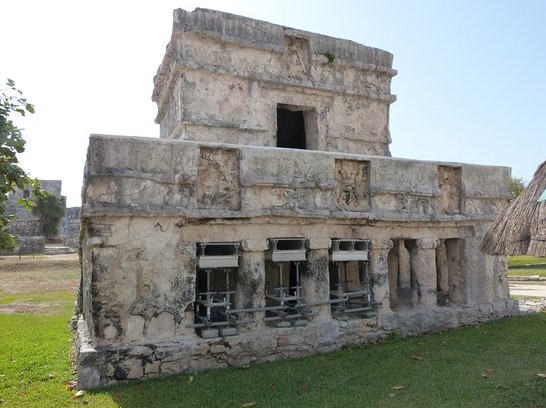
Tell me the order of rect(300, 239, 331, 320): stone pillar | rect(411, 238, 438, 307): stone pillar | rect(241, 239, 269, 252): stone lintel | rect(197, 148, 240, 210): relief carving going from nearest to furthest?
rect(197, 148, 240, 210): relief carving < rect(241, 239, 269, 252): stone lintel < rect(300, 239, 331, 320): stone pillar < rect(411, 238, 438, 307): stone pillar

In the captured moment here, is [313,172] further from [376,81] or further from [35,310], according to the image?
[35,310]

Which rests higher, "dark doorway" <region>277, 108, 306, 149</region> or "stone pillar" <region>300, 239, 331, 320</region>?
"dark doorway" <region>277, 108, 306, 149</region>

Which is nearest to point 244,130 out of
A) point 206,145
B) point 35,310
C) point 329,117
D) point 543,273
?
point 329,117

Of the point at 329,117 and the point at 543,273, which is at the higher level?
the point at 329,117

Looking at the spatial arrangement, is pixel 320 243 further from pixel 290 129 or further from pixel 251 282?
pixel 290 129

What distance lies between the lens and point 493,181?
944 cm

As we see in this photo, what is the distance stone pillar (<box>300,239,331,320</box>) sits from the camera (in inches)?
287

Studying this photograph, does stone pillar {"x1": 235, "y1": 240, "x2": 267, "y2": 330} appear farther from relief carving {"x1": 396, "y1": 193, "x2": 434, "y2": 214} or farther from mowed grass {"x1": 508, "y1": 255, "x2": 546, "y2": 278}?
mowed grass {"x1": 508, "y1": 255, "x2": 546, "y2": 278}

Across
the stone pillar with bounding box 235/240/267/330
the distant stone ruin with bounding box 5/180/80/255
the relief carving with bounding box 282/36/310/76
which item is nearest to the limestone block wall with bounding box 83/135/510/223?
the stone pillar with bounding box 235/240/267/330

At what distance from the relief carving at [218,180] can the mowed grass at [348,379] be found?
2.29m

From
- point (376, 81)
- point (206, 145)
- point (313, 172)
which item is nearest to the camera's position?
point (206, 145)

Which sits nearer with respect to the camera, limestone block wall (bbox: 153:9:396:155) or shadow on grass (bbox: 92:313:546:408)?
shadow on grass (bbox: 92:313:546:408)

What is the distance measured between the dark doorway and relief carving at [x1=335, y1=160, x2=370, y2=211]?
148 inches

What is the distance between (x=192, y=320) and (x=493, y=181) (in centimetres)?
665
